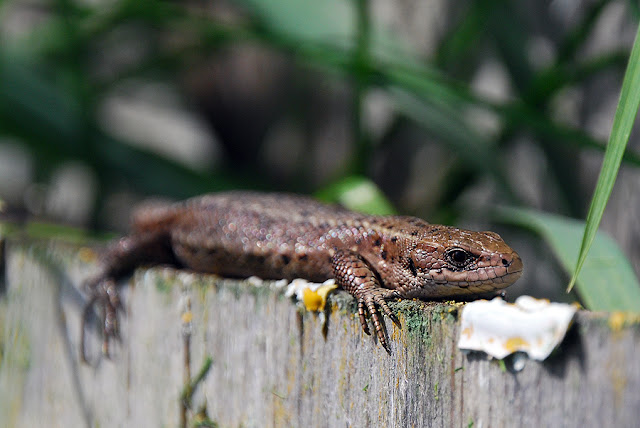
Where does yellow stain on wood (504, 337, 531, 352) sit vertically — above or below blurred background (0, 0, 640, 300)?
below


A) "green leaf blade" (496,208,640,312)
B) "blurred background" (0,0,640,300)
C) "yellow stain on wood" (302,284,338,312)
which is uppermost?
"blurred background" (0,0,640,300)

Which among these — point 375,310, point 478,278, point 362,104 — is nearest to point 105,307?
point 375,310

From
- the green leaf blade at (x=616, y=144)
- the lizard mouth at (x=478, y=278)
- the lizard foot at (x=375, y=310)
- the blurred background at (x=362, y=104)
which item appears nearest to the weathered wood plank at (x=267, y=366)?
the lizard foot at (x=375, y=310)

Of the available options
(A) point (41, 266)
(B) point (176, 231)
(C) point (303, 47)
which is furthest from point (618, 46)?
(A) point (41, 266)

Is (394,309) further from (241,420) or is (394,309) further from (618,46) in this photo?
(618,46)

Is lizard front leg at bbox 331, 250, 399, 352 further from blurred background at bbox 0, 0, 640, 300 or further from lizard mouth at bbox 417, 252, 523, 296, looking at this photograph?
blurred background at bbox 0, 0, 640, 300

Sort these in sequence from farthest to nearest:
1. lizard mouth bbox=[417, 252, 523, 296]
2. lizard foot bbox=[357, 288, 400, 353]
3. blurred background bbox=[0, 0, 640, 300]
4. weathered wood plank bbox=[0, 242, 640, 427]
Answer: blurred background bbox=[0, 0, 640, 300] < lizard mouth bbox=[417, 252, 523, 296] < lizard foot bbox=[357, 288, 400, 353] < weathered wood plank bbox=[0, 242, 640, 427]

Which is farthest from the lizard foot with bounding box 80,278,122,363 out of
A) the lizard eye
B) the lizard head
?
the lizard eye

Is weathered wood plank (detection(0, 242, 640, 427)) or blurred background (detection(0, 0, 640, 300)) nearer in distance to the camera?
weathered wood plank (detection(0, 242, 640, 427))
